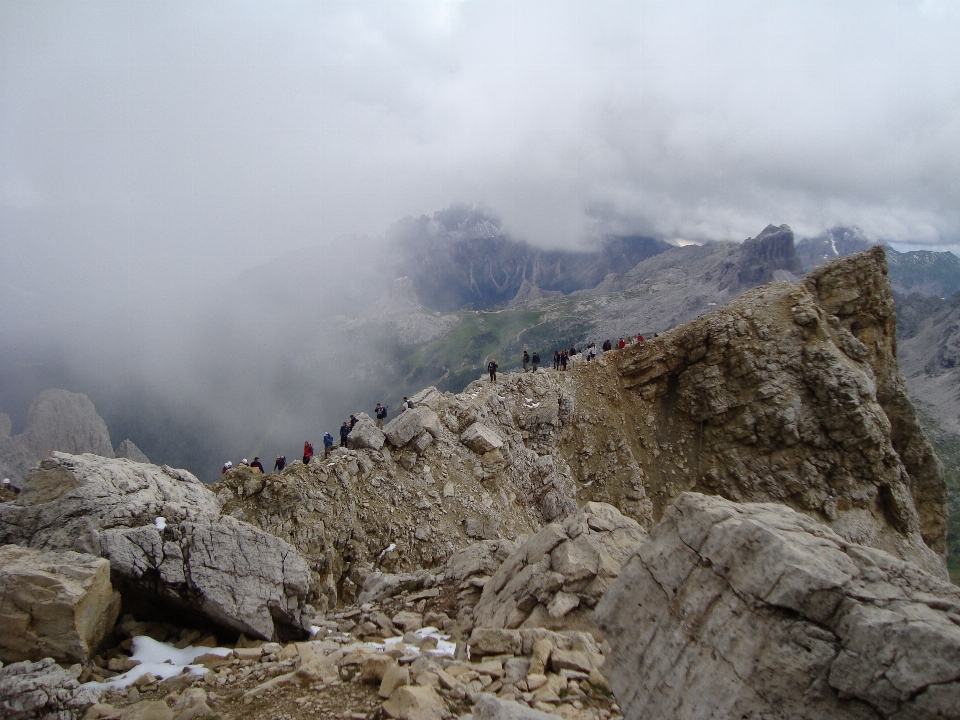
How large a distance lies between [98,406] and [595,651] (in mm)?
134111

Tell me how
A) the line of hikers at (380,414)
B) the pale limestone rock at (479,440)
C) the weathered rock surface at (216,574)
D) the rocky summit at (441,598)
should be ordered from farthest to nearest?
the pale limestone rock at (479,440) < the line of hikers at (380,414) < the weathered rock surface at (216,574) < the rocky summit at (441,598)

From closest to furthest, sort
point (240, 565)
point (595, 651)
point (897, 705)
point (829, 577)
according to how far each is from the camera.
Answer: point (897, 705) < point (829, 577) < point (595, 651) < point (240, 565)

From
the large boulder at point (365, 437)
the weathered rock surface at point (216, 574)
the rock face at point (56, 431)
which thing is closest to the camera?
the weathered rock surface at point (216, 574)

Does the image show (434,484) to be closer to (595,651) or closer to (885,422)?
(595,651)

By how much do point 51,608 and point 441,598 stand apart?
→ 12.2m

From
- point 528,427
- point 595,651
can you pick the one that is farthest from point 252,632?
point 528,427

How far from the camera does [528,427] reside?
40.5m

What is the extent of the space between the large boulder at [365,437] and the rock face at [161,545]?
13.3m

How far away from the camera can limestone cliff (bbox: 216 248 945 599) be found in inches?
1304

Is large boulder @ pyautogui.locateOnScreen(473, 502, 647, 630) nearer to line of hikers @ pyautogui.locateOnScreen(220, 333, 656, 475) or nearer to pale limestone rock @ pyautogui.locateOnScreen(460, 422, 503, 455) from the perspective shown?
pale limestone rock @ pyautogui.locateOnScreen(460, 422, 503, 455)

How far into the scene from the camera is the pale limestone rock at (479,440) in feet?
112

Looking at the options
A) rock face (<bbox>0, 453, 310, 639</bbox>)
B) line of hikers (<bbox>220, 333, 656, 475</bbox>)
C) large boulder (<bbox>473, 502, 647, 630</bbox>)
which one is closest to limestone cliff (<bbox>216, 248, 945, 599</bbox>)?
line of hikers (<bbox>220, 333, 656, 475</bbox>)

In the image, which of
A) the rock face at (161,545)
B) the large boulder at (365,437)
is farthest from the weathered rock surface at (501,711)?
the large boulder at (365,437)

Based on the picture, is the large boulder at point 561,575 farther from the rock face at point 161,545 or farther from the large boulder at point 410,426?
the large boulder at point 410,426
